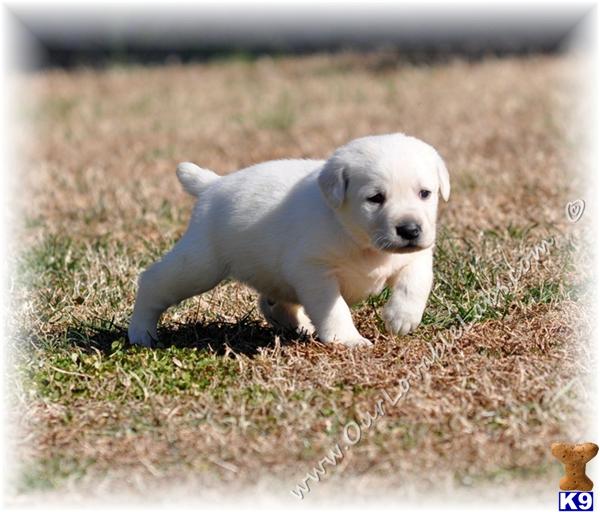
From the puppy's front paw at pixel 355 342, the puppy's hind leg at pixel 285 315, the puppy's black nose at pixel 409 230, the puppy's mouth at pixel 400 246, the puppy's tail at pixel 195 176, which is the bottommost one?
the puppy's hind leg at pixel 285 315

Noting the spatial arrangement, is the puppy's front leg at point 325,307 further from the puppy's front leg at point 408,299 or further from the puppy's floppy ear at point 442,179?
the puppy's floppy ear at point 442,179

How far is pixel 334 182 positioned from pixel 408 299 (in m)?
0.63

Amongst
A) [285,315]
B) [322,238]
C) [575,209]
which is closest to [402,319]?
[322,238]

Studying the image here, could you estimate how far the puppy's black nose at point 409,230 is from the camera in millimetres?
4711

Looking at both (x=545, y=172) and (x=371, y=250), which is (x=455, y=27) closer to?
(x=545, y=172)

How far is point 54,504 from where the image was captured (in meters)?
4.02

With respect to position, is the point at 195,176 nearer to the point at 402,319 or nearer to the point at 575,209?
the point at 402,319

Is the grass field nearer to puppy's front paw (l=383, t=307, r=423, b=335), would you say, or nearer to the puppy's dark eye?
puppy's front paw (l=383, t=307, r=423, b=335)

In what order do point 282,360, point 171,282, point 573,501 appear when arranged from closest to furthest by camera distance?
Answer: point 573,501, point 282,360, point 171,282

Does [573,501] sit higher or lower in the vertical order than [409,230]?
lower

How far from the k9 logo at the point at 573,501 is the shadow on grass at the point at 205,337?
5.60 feet

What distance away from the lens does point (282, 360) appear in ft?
16.4

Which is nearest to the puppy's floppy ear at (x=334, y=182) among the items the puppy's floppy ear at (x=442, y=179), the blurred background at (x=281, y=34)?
the puppy's floppy ear at (x=442, y=179)

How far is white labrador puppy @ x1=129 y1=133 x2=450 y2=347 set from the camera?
4863 mm
